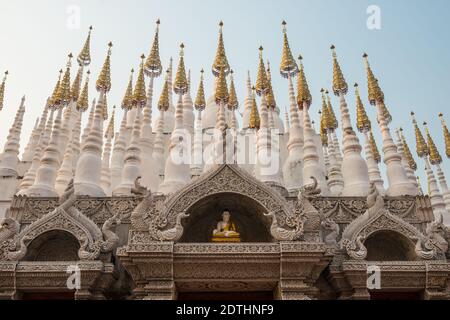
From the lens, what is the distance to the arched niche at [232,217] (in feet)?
Result: 36.6

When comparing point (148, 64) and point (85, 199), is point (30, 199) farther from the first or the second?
point (148, 64)

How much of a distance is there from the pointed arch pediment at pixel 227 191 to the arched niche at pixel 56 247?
3.02 m

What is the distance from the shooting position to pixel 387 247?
472 inches

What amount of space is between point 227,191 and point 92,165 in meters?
5.27

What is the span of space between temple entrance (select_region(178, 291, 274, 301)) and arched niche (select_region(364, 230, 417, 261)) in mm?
3089

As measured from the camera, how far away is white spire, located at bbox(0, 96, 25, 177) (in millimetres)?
18500

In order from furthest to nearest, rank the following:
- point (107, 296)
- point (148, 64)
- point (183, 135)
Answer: point (148, 64)
point (183, 135)
point (107, 296)

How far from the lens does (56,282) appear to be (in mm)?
10461

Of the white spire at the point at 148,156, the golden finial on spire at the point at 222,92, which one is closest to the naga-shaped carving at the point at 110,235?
the white spire at the point at 148,156

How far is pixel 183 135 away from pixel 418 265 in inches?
337

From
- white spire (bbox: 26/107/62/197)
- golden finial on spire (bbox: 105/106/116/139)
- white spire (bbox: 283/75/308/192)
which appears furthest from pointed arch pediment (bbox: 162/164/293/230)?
golden finial on spire (bbox: 105/106/116/139)

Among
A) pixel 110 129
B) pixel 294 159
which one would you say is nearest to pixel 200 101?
pixel 110 129

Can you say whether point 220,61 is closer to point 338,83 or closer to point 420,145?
point 338,83
